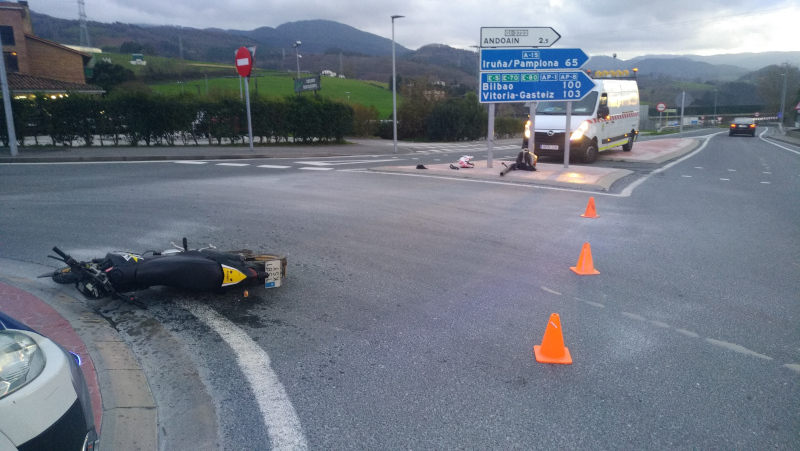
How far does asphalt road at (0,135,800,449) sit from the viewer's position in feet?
10.8

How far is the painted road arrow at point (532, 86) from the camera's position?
15344 millimetres

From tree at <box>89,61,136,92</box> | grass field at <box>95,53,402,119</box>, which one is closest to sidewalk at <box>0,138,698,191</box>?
tree at <box>89,61,136,92</box>

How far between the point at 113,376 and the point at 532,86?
14153 millimetres

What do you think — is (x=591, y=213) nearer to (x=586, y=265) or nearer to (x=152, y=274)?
(x=586, y=265)

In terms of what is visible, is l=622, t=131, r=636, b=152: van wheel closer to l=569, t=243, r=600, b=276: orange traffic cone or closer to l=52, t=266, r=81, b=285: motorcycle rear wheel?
l=569, t=243, r=600, b=276: orange traffic cone

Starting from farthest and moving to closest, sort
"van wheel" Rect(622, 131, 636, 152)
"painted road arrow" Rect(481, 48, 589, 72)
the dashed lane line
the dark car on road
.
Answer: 1. the dark car on road
2. "van wheel" Rect(622, 131, 636, 152)
3. "painted road arrow" Rect(481, 48, 589, 72)
4. the dashed lane line

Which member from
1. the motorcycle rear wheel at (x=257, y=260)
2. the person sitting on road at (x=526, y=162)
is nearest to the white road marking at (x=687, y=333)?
the motorcycle rear wheel at (x=257, y=260)

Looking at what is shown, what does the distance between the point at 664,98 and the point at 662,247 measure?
117 meters

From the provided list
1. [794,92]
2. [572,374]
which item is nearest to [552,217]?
[572,374]

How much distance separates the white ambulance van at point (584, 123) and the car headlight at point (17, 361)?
16298 millimetres

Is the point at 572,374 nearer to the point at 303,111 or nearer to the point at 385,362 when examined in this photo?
the point at 385,362

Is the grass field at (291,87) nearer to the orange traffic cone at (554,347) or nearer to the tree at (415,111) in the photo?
the tree at (415,111)

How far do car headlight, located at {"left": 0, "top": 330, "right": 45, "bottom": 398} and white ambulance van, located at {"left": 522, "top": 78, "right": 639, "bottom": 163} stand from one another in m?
16.3

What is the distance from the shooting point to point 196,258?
17.0 feet
